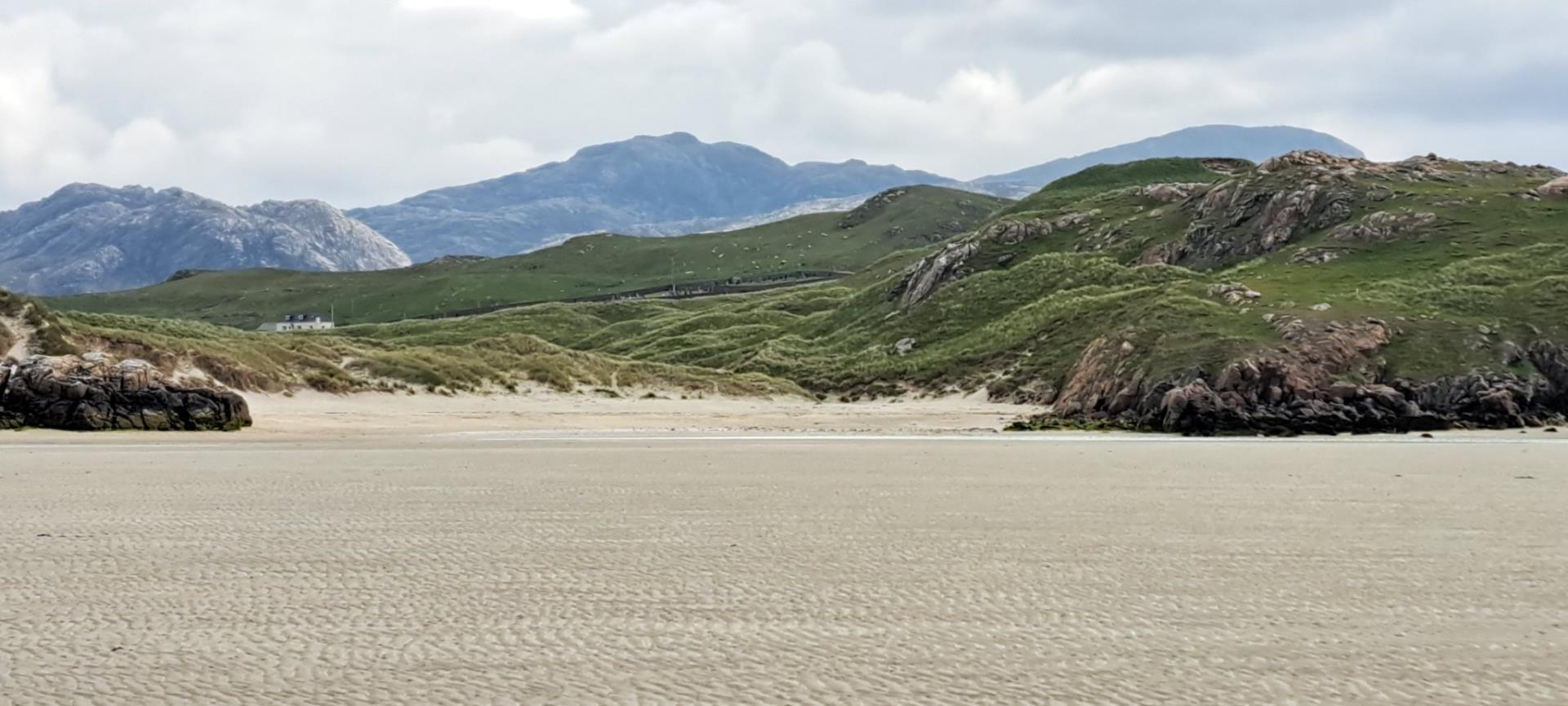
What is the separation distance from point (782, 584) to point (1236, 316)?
101 ft

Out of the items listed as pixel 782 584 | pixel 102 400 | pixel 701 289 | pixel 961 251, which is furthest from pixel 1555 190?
pixel 701 289

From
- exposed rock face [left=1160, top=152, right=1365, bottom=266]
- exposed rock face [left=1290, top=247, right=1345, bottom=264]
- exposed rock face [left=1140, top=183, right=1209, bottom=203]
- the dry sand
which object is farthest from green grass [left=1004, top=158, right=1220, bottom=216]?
the dry sand

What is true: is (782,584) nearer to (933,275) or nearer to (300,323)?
(933,275)

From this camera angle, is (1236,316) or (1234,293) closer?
(1236,316)

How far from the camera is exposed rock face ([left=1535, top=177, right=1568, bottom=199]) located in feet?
175

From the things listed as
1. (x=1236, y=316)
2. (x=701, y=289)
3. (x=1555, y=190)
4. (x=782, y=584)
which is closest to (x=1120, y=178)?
(x=701, y=289)

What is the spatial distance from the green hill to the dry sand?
38.0ft

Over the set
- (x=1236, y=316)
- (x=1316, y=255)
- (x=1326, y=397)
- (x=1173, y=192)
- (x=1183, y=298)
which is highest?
(x=1173, y=192)

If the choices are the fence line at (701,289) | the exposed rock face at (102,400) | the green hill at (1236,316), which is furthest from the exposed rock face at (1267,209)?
the fence line at (701,289)

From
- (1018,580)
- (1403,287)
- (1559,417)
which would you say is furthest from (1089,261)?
(1018,580)

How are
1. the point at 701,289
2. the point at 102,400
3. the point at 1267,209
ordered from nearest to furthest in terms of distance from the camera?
the point at 102,400, the point at 1267,209, the point at 701,289

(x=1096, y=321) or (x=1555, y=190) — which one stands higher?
(x=1555, y=190)

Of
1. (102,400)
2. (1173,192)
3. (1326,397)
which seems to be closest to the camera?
(102,400)

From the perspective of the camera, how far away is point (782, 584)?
10.2 metres
